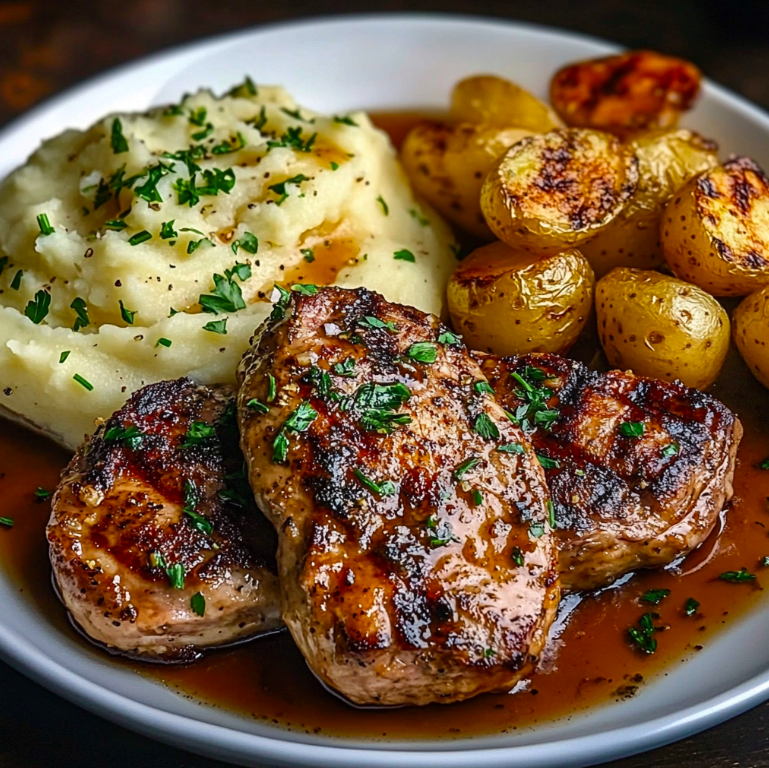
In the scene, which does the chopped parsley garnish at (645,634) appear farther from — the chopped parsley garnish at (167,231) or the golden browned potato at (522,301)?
the chopped parsley garnish at (167,231)

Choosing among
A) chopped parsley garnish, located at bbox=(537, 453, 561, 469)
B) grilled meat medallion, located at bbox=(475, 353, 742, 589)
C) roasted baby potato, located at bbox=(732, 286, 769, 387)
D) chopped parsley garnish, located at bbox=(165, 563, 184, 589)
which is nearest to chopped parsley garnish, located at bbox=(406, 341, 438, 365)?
grilled meat medallion, located at bbox=(475, 353, 742, 589)

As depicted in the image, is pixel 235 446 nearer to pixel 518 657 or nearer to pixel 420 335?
pixel 420 335

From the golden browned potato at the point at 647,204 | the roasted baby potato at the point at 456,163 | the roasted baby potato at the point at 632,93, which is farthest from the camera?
the roasted baby potato at the point at 632,93

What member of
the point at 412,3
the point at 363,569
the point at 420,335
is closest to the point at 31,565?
the point at 363,569

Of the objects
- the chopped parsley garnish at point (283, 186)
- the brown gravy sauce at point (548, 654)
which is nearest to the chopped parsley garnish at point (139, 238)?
the chopped parsley garnish at point (283, 186)

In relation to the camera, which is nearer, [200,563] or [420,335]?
[200,563]

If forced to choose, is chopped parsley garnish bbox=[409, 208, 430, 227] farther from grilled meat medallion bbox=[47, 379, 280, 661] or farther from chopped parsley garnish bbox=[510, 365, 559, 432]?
grilled meat medallion bbox=[47, 379, 280, 661]
